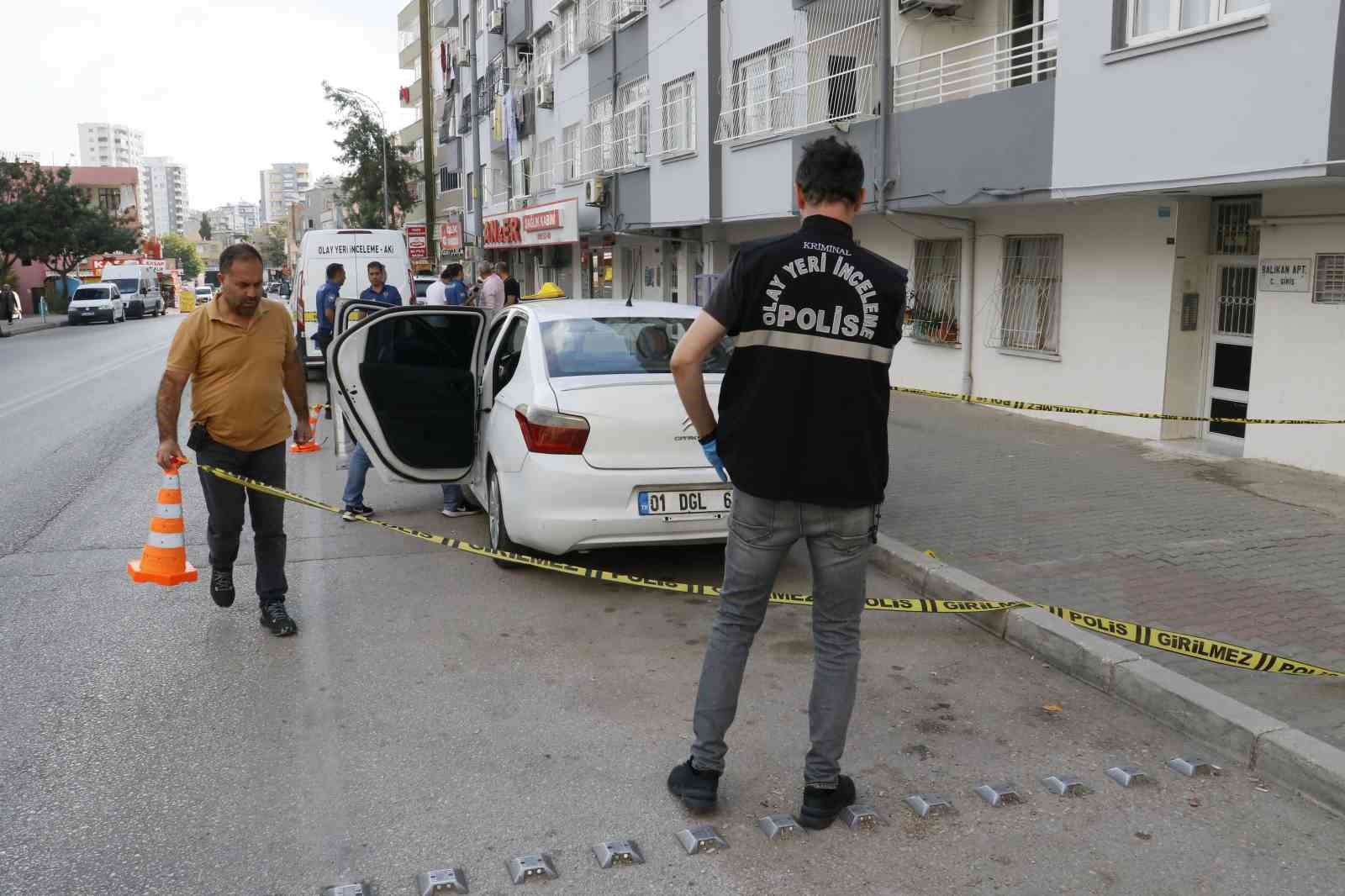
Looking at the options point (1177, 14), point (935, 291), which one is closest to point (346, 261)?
point (935, 291)

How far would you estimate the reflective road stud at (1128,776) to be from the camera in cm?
393

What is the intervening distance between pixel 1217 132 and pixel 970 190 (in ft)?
12.0

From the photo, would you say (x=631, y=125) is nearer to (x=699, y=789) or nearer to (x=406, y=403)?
(x=406, y=403)

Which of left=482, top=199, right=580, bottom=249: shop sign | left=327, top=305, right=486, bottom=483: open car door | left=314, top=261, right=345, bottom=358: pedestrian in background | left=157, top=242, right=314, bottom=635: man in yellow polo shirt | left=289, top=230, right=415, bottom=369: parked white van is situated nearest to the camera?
left=157, top=242, right=314, bottom=635: man in yellow polo shirt

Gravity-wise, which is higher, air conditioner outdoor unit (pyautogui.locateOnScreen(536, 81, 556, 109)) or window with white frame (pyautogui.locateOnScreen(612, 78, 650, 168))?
air conditioner outdoor unit (pyautogui.locateOnScreen(536, 81, 556, 109))

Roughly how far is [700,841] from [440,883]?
31.0 inches

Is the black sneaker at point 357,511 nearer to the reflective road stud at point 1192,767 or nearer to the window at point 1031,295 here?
the reflective road stud at point 1192,767

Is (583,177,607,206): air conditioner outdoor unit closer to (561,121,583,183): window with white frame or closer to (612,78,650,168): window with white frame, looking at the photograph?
(612,78,650,168): window with white frame

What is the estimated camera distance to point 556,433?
610 cm

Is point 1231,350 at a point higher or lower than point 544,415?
higher

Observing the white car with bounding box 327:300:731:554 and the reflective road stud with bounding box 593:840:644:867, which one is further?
the white car with bounding box 327:300:731:554

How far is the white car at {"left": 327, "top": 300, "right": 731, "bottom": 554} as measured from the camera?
20.0 ft

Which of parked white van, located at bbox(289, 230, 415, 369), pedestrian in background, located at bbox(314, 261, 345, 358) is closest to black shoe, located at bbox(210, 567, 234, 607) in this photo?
pedestrian in background, located at bbox(314, 261, 345, 358)

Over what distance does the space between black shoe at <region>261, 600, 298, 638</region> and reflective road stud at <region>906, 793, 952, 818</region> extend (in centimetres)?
322
